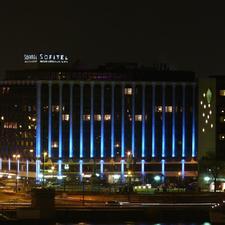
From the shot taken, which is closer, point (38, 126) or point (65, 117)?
point (38, 126)

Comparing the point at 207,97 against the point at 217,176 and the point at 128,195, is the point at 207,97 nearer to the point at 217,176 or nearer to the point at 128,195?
the point at 217,176

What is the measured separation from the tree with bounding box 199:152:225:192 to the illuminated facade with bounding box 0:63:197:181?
23.5 feet

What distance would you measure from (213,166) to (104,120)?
1441cm

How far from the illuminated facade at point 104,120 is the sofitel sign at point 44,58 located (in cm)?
270

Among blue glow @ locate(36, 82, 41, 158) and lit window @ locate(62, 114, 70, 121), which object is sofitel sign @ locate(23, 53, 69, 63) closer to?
blue glow @ locate(36, 82, 41, 158)

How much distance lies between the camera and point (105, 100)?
9588 centimetres

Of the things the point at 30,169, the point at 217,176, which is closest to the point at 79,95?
the point at 30,169

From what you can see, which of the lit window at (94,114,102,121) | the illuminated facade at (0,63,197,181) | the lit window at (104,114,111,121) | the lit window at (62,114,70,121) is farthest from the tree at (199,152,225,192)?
the lit window at (62,114,70,121)

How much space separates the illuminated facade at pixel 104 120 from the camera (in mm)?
94750

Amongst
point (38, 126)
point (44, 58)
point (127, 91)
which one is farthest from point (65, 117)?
point (44, 58)

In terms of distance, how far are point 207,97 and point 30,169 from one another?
18.2 meters

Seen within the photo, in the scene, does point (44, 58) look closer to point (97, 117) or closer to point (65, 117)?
point (65, 117)

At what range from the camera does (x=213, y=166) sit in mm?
85938

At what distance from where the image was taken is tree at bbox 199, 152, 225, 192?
278 feet
